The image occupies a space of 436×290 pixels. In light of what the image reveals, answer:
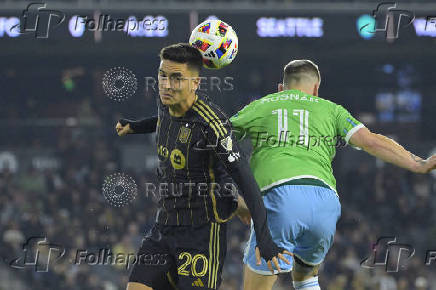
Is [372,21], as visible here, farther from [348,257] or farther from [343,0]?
[348,257]

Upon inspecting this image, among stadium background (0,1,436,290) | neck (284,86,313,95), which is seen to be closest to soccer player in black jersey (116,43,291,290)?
neck (284,86,313,95)

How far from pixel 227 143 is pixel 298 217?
29.1 inches

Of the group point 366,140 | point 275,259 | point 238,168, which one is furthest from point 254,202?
point 366,140

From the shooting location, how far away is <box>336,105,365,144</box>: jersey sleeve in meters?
5.43

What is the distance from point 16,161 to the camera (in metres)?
18.1

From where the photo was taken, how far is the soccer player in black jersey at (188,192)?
513cm

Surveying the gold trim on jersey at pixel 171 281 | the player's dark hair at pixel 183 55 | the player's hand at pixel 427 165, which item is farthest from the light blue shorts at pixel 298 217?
the player's dark hair at pixel 183 55

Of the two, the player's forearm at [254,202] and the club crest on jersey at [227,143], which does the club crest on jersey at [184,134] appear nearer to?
the club crest on jersey at [227,143]

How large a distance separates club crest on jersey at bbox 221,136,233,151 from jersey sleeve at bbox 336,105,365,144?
89 cm

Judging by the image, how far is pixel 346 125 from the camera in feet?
17.9

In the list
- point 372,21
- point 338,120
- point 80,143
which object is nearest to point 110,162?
point 80,143

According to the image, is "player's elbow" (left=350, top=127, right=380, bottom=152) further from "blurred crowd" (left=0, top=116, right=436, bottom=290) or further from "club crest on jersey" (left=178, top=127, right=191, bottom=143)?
"blurred crowd" (left=0, top=116, right=436, bottom=290)

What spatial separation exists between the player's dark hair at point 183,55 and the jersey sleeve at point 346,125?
3.42 ft

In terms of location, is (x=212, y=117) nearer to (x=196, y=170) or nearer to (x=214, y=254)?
(x=196, y=170)
